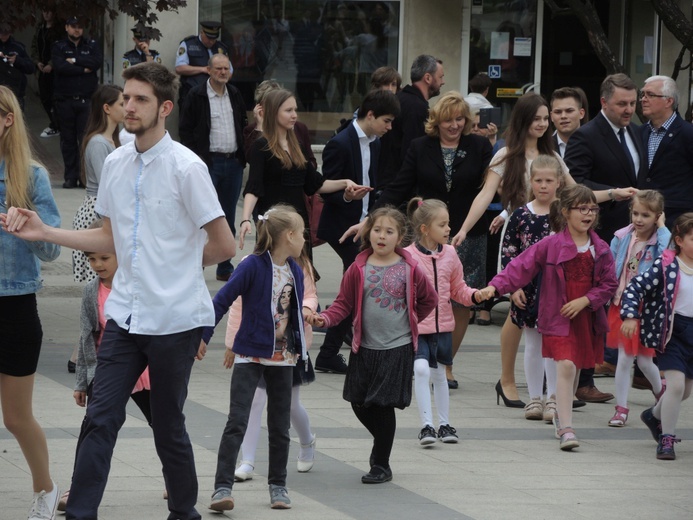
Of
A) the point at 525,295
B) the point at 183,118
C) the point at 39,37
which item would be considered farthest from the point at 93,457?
the point at 39,37

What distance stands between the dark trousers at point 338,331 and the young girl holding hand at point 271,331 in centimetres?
304

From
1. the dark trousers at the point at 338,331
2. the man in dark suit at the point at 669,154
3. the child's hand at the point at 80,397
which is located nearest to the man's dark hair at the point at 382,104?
the dark trousers at the point at 338,331

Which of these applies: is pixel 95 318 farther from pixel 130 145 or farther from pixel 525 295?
pixel 525 295

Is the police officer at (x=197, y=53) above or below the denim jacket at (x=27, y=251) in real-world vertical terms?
above

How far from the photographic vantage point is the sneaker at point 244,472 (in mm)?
6406

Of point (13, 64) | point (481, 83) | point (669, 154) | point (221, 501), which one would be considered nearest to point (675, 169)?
point (669, 154)

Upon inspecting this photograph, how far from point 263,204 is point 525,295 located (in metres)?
2.11

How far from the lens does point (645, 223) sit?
26.9ft

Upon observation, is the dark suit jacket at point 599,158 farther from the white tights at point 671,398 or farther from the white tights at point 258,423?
the white tights at point 258,423

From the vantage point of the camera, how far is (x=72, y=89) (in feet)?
58.7

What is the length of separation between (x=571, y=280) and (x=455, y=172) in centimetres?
166

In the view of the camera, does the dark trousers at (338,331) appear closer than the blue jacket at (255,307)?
No

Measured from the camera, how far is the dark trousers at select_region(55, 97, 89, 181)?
1786 centimetres

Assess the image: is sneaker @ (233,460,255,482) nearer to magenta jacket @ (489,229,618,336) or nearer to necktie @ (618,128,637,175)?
magenta jacket @ (489,229,618,336)
